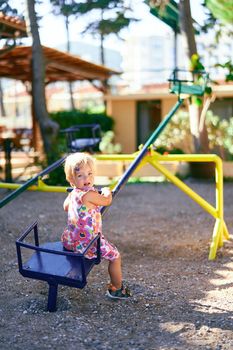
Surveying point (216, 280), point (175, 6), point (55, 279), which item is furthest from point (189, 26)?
point (55, 279)

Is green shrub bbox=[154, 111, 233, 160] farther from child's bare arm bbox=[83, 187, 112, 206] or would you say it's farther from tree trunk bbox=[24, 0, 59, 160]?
child's bare arm bbox=[83, 187, 112, 206]

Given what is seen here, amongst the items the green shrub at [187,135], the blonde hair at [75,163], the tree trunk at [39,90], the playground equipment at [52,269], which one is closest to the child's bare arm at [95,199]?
the blonde hair at [75,163]

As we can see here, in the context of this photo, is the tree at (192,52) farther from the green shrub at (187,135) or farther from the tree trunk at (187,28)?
the green shrub at (187,135)

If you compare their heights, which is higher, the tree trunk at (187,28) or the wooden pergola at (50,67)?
the tree trunk at (187,28)

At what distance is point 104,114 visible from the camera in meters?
16.4

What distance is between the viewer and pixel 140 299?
3.68 metres

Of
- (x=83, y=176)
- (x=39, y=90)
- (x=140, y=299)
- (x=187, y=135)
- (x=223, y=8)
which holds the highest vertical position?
(x=223, y=8)

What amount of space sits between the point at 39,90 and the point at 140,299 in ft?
25.4

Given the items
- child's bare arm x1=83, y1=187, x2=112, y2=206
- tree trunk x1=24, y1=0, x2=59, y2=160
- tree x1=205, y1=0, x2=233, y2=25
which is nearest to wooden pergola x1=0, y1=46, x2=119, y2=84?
tree trunk x1=24, y1=0, x2=59, y2=160

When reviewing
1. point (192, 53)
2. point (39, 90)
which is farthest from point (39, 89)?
point (192, 53)

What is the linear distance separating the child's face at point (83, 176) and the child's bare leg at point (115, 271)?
568 millimetres

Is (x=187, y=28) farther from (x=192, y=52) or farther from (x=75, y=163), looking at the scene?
(x=75, y=163)

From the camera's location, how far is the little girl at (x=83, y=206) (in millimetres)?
3408

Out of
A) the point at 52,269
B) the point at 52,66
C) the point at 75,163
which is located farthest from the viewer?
the point at 52,66
